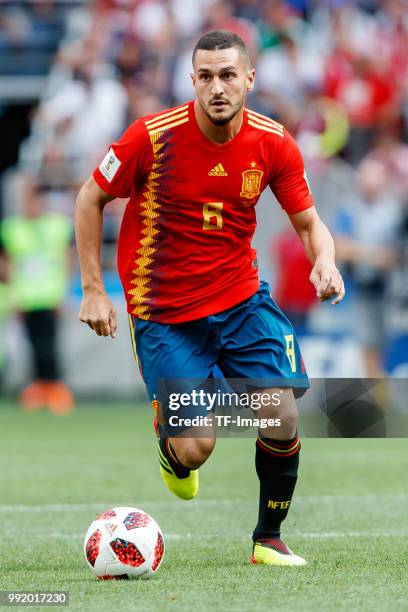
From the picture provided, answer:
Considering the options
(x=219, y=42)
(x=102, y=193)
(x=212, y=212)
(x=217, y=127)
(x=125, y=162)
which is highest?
(x=219, y=42)

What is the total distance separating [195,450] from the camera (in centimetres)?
556

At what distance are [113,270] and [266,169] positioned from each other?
9.75 m

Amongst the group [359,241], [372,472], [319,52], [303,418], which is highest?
[319,52]

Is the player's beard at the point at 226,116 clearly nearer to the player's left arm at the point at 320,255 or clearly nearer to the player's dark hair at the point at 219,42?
the player's dark hair at the point at 219,42

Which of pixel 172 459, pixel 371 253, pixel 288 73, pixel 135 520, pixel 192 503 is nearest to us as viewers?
pixel 135 520

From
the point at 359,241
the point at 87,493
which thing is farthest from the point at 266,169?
the point at 359,241

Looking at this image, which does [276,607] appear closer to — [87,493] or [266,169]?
[266,169]

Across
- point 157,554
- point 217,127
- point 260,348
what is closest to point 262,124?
point 217,127

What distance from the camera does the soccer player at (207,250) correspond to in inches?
214

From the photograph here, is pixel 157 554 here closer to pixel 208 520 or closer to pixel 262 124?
pixel 208 520

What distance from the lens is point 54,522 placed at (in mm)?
6777

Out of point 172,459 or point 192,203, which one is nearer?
point 192,203

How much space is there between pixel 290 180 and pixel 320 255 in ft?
1.26

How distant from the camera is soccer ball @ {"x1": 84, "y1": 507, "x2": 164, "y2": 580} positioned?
503 centimetres
